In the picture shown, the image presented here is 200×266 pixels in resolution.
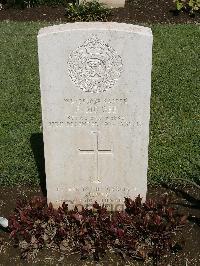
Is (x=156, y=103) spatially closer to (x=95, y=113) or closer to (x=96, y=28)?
(x=95, y=113)

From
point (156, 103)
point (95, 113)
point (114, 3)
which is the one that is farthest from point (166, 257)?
point (114, 3)

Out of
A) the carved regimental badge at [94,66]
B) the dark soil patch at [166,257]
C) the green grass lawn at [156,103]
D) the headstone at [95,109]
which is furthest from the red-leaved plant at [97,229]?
the carved regimental badge at [94,66]

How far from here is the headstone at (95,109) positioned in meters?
4.43

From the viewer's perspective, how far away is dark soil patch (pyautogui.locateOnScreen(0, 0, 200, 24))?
1140 cm

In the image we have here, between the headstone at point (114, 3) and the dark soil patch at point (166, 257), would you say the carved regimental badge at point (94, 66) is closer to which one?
the dark soil patch at point (166, 257)

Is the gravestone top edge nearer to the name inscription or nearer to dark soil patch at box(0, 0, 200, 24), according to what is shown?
the name inscription

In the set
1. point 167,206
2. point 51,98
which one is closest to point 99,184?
point 167,206

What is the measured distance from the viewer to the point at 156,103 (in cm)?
773

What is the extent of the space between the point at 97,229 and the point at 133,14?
765 cm

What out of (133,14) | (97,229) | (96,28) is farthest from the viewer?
(133,14)

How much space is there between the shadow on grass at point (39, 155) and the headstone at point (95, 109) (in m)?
0.59

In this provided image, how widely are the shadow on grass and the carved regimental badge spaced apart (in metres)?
1.64

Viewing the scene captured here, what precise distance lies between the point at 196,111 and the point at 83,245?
330 centimetres

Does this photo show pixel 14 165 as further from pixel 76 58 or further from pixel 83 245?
pixel 76 58
